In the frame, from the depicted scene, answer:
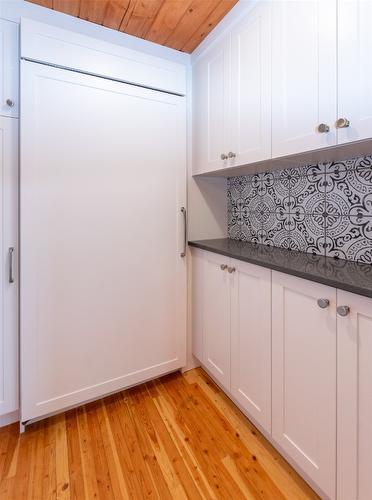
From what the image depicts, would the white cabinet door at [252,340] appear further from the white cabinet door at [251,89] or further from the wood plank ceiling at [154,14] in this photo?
the wood plank ceiling at [154,14]

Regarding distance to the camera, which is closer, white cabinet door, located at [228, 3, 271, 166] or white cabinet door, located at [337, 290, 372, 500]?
white cabinet door, located at [337, 290, 372, 500]

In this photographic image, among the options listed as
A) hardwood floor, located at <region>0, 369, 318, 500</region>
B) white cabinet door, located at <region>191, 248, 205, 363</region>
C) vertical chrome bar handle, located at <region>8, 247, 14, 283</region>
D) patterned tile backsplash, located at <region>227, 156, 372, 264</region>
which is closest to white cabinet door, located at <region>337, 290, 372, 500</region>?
hardwood floor, located at <region>0, 369, 318, 500</region>

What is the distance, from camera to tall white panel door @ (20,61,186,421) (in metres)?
1.38

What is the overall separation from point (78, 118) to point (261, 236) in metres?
1.30

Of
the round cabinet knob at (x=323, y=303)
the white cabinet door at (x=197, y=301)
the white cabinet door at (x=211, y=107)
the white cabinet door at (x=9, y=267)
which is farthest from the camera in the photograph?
the white cabinet door at (x=197, y=301)

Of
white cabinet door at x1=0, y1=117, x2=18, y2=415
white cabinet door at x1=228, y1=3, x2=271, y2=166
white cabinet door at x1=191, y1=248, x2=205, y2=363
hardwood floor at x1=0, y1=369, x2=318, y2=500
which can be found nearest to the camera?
hardwood floor at x1=0, y1=369, x2=318, y2=500

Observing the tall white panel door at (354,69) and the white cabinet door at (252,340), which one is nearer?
the tall white panel door at (354,69)

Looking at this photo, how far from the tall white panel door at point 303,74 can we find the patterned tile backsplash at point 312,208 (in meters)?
0.32

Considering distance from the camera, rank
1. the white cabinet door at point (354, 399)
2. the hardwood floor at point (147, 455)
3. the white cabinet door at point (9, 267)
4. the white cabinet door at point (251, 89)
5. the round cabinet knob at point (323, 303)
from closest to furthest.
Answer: the white cabinet door at point (354, 399), the round cabinet knob at point (323, 303), the hardwood floor at point (147, 455), the white cabinet door at point (251, 89), the white cabinet door at point (9, 267)

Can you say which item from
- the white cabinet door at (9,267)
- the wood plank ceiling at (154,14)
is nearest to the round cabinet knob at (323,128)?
the wood plank ceiling at (154,14)

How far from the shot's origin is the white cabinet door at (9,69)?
1314mm

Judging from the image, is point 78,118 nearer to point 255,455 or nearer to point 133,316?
point 133,316

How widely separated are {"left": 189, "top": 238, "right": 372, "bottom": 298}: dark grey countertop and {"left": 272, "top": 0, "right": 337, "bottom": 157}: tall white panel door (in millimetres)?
477

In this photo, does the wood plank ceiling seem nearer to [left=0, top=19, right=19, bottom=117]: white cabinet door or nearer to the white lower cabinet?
[left=0, top=19, right=19, bottom=117]: white cabinet door
